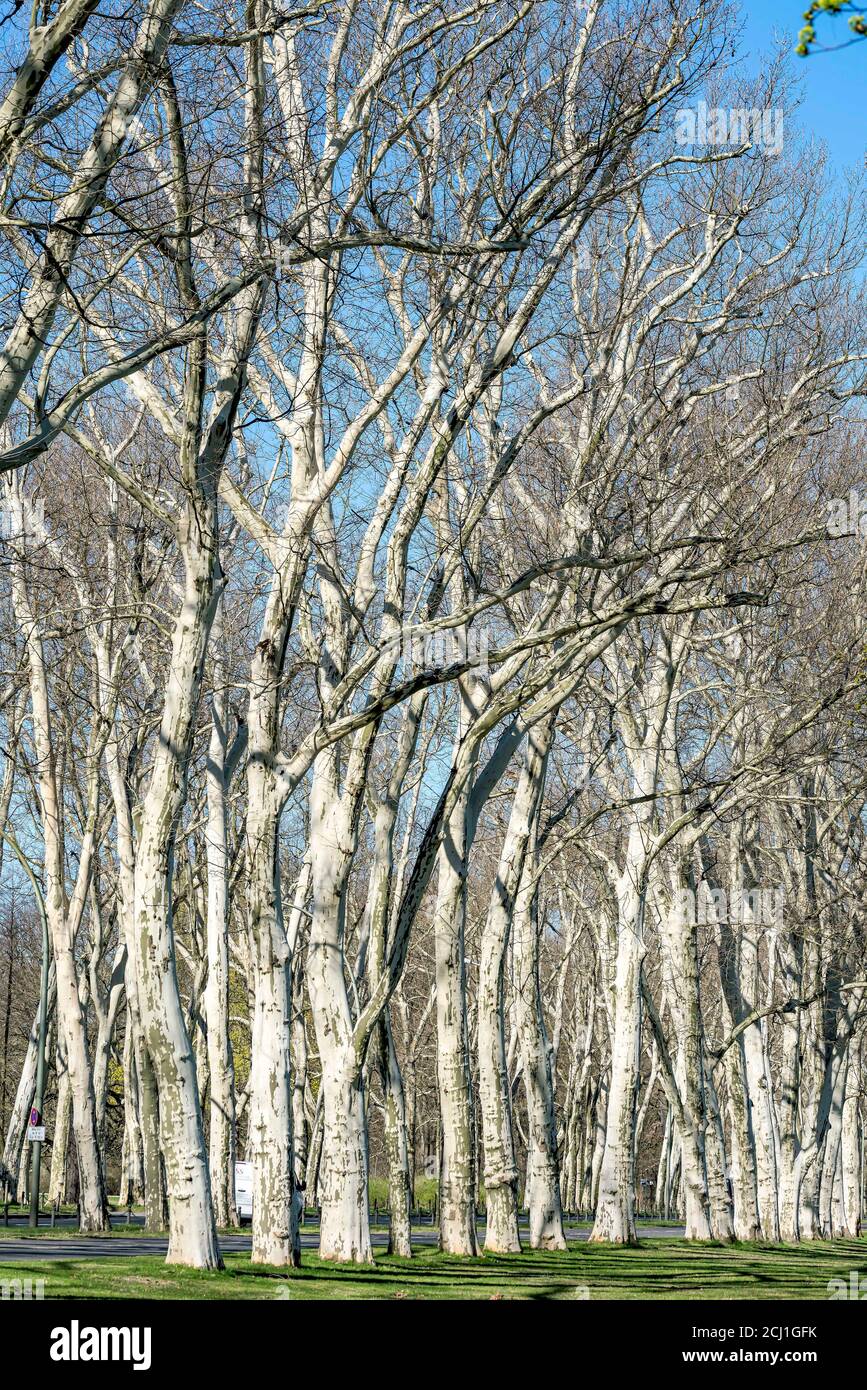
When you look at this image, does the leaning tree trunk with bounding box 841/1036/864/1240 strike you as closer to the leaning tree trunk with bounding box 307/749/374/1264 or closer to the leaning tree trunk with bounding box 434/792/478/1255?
the leaning tree trunk with bounding box 434/792/478/1255

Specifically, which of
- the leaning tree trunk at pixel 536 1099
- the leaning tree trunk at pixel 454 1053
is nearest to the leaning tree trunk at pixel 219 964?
the leaning tree trunk at pixel 454 1053

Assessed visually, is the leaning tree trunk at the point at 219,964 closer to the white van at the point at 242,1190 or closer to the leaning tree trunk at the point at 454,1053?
the leaning tree trunk at the point at 454,1053

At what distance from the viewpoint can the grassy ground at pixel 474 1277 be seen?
10.9 meters

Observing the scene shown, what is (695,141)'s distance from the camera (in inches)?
636

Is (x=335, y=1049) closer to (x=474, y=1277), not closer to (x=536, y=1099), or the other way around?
(x=474, y=1277)

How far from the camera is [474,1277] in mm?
14164

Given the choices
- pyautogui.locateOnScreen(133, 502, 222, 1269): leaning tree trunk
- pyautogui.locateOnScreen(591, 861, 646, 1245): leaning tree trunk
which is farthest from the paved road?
pyautogui.locateOnScreen(591, 861, 646, 1245): leaning tree trunk

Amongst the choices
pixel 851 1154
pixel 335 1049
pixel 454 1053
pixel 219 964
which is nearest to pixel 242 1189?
pixel 219 964

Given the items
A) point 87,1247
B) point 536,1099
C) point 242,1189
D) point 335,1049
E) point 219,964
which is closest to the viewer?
point 335,1049

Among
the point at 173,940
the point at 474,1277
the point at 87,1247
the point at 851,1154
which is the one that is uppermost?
the point at 173,940

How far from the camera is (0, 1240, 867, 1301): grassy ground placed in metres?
10.9

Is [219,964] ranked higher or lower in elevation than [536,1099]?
higher

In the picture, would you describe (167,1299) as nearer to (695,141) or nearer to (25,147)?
(25,147)

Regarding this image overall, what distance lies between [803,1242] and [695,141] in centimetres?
2055
